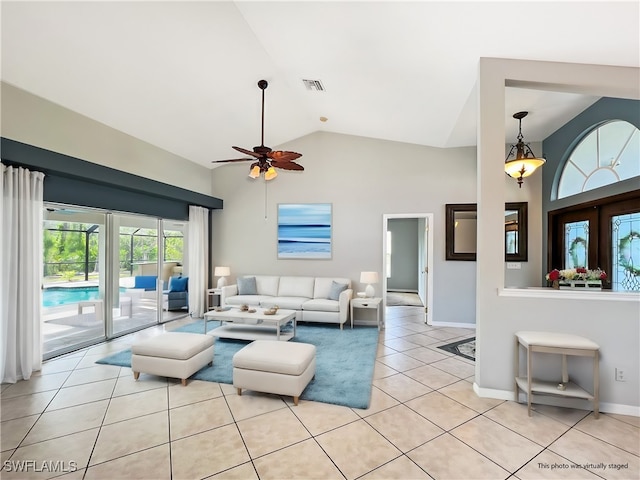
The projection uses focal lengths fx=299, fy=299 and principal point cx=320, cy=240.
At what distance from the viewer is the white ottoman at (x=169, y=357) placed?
307 centimetres

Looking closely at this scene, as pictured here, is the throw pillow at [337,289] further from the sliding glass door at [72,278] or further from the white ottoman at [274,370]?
the sliding glass door at [72,278]

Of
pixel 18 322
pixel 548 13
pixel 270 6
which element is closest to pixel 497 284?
pixel 548 13

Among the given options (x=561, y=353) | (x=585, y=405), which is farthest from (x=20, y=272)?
(x=585, y=405)

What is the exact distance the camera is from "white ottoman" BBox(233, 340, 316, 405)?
2699 mm

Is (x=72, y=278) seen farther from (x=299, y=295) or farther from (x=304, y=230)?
(x=304, y=230)

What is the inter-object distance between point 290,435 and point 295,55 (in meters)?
3.87

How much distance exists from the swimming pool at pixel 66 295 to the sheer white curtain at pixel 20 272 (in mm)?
601

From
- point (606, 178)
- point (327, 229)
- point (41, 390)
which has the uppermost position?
point (606, 178)

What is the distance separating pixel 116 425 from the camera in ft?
7.87

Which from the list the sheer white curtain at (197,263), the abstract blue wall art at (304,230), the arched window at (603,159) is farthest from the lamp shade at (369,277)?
the sheer white curtain at (197,263)

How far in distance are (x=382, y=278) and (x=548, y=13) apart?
438 centimetres

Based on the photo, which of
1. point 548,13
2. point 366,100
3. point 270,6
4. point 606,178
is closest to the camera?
point 548,13

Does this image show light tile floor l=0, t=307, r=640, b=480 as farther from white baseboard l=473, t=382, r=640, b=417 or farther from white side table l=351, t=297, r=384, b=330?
white side table l=351, t=297, r=384, b=330

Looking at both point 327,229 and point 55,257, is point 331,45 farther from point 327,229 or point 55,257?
point 55,257
